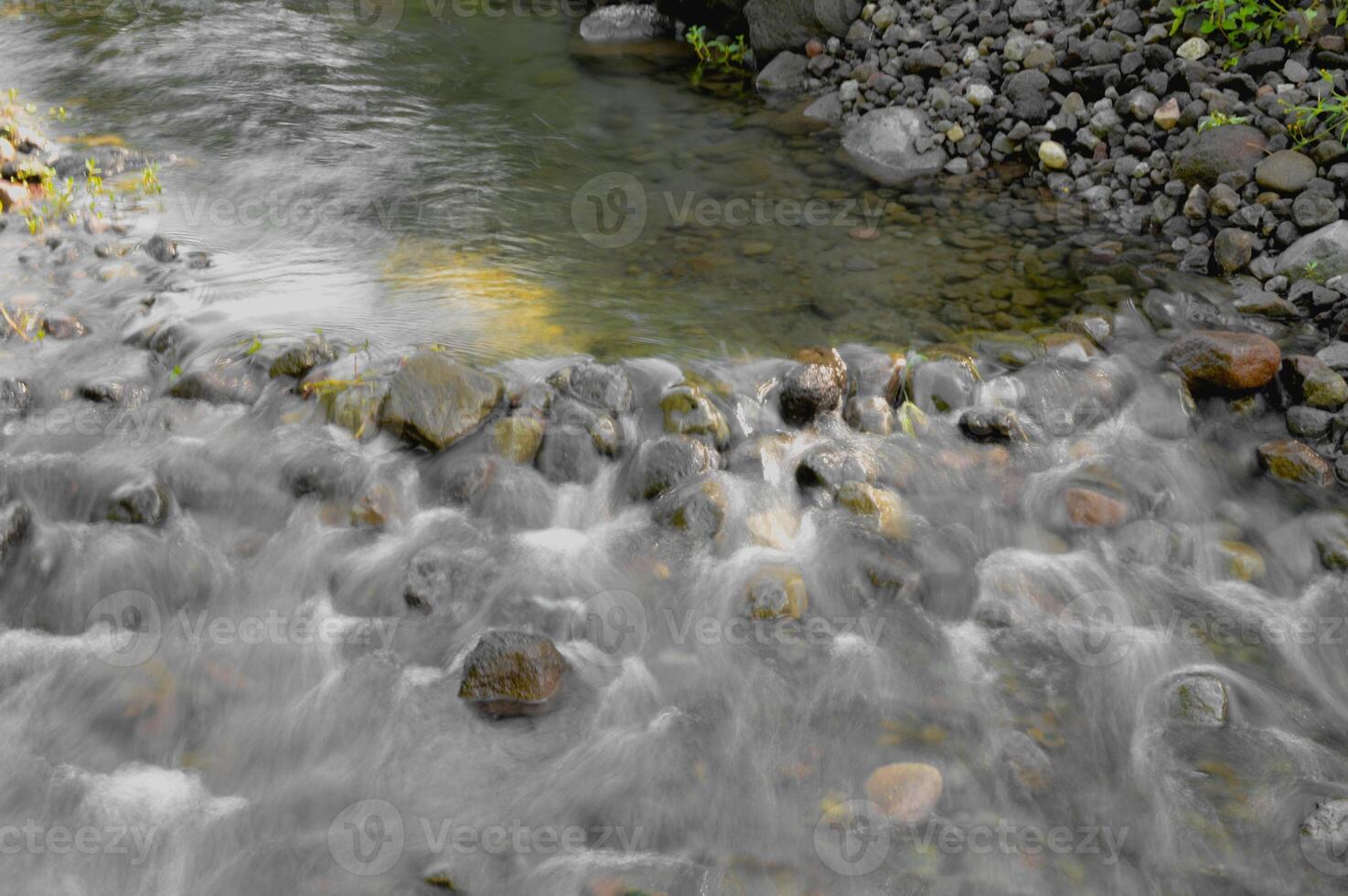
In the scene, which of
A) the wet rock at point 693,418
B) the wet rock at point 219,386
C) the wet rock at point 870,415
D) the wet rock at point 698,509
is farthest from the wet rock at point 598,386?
the wet rock at point 219,386

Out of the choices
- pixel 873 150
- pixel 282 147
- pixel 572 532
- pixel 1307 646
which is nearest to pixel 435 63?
pixel 282 147

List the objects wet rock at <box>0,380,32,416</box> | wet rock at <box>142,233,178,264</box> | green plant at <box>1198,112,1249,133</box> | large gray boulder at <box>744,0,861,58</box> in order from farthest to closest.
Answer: large gray boulder at <box>744,0,861,58</box>, green plant at <box>1198,112,1249,133</box>, wet rock at <box>142,233,178,264</box>, wet rock at <box>0,380,32,416</box>

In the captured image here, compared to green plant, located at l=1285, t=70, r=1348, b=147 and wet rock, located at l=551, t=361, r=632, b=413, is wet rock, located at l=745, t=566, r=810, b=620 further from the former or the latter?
green plant, located at l=1285, t=70, r=1348, b=147

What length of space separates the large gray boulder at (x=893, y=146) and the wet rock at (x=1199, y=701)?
487 cm

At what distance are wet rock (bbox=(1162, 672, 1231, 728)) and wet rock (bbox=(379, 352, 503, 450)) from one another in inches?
129

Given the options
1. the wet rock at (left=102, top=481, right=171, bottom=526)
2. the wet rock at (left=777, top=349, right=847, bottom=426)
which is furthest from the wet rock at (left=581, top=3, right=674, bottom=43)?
the wet rock at (left=102, top=481, right=171, bottom=526)

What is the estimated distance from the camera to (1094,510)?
458 centimetres

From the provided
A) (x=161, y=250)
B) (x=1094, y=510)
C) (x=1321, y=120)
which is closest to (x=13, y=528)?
(x=161, y=250)

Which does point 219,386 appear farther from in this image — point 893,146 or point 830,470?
point 893,146

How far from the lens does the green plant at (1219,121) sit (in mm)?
6375

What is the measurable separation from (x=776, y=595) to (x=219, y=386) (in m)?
3.07

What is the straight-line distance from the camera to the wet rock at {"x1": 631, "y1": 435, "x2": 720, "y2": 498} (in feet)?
15.1

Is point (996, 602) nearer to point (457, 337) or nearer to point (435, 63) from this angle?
point (457, 337)

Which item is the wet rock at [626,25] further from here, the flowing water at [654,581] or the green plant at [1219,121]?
the green plant at [1219,121]
